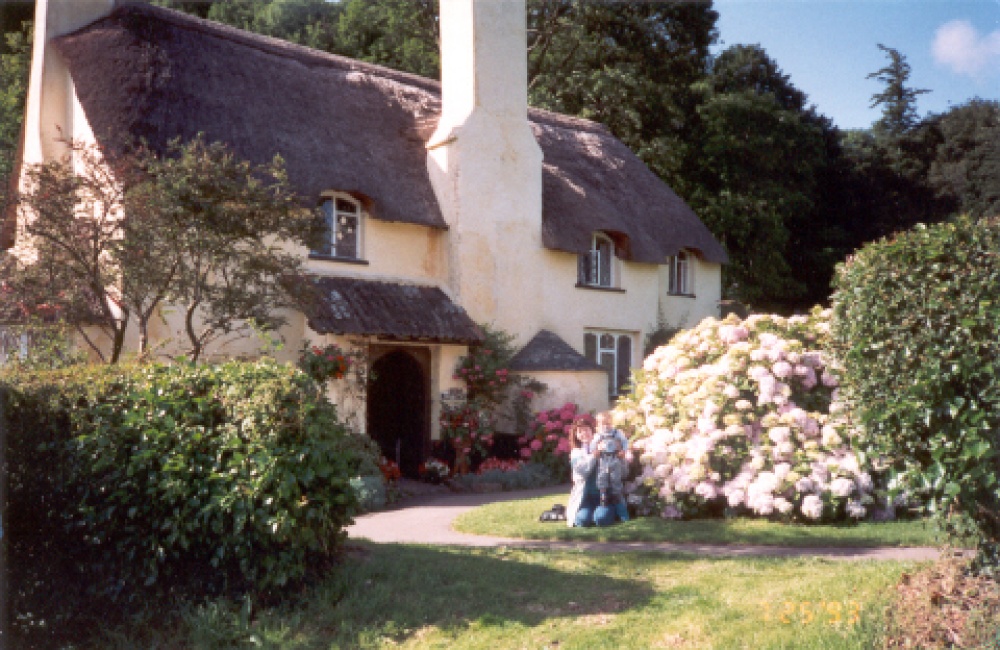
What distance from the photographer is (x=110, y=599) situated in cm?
757

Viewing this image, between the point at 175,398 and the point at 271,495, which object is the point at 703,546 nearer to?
the point at 271,495

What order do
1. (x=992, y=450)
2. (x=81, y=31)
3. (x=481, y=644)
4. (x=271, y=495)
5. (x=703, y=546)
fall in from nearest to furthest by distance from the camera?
(x=992, y=450), (x=481, y=644), (x=271, y=495), (x=703, y=546), (x=81, y=31)

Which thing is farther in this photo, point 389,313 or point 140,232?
point 389,313

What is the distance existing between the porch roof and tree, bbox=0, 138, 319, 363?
319cm

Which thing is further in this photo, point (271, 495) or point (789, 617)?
point (271, 495)

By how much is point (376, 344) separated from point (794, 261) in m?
22.5

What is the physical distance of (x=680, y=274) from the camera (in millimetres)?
25328

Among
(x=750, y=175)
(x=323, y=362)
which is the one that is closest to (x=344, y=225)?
(x=323, y=362)

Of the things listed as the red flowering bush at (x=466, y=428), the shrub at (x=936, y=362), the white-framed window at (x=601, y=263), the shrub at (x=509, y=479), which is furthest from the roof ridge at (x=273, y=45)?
the shrub at (x=936, y=362)

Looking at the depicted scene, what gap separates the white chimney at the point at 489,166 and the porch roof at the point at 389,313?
30.7 inches

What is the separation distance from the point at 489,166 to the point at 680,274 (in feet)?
26.2

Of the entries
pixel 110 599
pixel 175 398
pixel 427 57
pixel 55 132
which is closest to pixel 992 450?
pixel 175 398

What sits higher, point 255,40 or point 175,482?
point 255,40

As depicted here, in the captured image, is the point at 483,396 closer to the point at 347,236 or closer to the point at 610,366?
the point at 347,236
